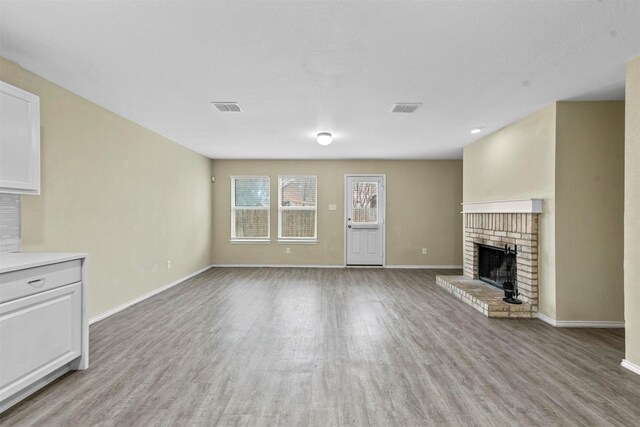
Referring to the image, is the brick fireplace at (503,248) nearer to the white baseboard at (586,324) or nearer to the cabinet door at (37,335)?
Answer: the white baseboard at (586,324)

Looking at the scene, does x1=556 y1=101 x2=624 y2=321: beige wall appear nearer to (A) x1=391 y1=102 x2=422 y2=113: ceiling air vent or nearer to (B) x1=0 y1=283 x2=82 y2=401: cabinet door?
(A) x1=391 y1=102 x2=422 y2=113: ceiling air vent

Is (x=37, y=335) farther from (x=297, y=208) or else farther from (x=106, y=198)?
(x=297, y=208)

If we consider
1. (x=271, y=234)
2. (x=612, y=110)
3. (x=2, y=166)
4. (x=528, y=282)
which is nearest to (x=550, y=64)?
(x=612, y=110)

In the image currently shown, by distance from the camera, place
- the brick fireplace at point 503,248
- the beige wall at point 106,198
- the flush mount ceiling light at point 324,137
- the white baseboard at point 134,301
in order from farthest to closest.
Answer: the flush mount ceiling light at point 324,137
the brick fireplace at point 503,248
the white baseboard at point 134,301
the beige wall at point 106,198

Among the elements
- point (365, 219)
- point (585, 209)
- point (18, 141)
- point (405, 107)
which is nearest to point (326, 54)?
point (405, 107)

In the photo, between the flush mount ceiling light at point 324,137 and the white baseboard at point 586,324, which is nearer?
the white baseboard at point 586,324

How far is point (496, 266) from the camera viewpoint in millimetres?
5020

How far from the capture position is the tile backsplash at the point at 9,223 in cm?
258

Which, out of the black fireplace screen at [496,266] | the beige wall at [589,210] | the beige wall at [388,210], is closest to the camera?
the beige wall at [589,210]

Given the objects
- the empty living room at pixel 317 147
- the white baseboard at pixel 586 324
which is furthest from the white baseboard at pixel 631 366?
the white baseboard at pixel 586 324

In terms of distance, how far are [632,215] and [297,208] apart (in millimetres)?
5742

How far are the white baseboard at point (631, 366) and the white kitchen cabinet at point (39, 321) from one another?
4311 mm

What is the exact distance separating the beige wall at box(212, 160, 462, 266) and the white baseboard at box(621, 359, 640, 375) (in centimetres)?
475

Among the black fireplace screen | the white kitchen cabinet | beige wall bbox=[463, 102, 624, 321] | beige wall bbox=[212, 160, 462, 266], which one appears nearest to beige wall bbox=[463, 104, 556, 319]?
beige wall bbox=[463, 102, 624, 321]
